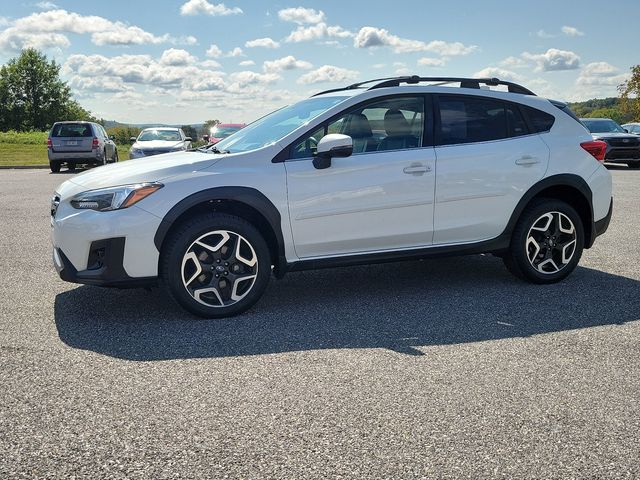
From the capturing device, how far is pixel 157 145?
20641mm

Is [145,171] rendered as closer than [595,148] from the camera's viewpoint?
Yes

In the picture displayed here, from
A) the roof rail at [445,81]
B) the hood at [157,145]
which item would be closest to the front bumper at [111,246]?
the roof rail at [445,81]

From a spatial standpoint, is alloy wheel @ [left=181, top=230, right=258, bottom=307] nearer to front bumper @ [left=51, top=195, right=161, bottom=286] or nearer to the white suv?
the white suv

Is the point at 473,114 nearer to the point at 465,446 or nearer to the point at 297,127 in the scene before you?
the point at 297,127

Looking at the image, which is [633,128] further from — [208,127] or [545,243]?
[545,243]

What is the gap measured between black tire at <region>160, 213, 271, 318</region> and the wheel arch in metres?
2.25

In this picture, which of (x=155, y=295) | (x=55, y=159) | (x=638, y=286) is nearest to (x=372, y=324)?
(x=155, y=295)

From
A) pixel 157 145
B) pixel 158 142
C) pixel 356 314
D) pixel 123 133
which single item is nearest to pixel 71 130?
pixel 158 142

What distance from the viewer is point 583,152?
6402mm

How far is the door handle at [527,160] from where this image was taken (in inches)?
241

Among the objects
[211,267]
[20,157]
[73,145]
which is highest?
[73,145]

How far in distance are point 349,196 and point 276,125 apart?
1.02 m

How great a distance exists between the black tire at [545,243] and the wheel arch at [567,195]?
0.09m

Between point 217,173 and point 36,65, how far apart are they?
3917 inches
